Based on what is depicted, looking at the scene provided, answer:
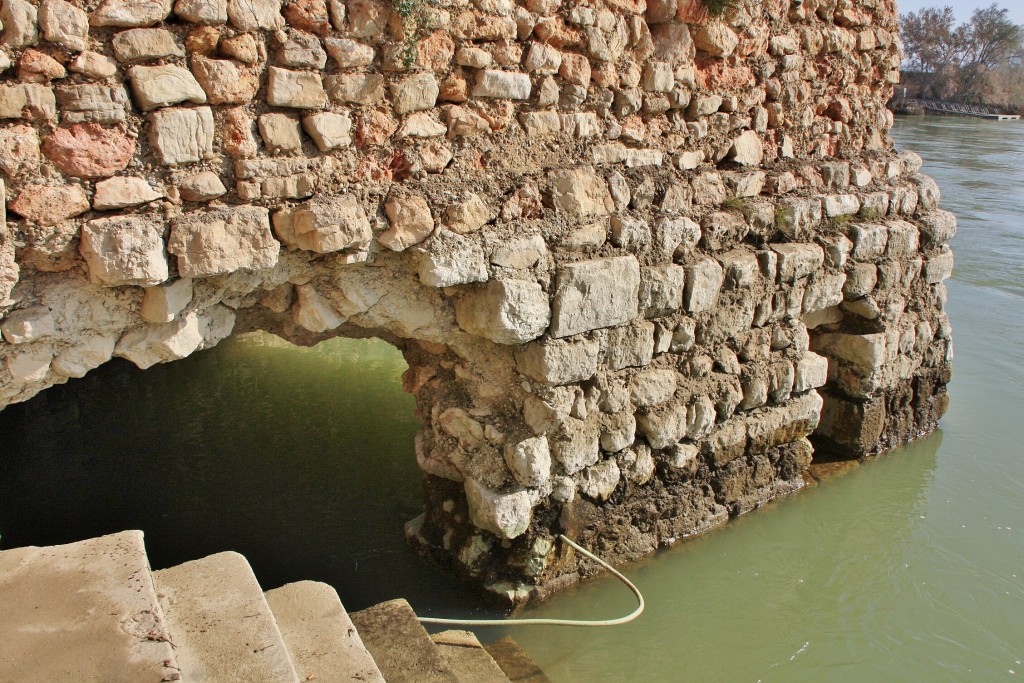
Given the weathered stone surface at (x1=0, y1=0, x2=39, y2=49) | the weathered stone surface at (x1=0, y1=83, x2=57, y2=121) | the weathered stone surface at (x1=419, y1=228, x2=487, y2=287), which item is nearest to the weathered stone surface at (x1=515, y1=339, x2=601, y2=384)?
the weathered stone surface at (x1=419, y1=228, x2=487, y2=287)

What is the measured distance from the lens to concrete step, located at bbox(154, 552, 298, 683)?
7.96 ft

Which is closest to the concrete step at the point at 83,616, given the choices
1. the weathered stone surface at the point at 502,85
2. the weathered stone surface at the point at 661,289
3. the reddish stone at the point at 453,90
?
the reddish stone at the point at 453,90

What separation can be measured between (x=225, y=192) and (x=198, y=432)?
8.77ft

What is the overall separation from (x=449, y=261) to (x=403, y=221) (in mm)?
228

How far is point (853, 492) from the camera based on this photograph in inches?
193

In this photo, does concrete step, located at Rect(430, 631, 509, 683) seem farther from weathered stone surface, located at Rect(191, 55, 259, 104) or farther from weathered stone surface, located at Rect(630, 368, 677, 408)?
weathered stone surface, located at Rect(191, 55, 259, 104)

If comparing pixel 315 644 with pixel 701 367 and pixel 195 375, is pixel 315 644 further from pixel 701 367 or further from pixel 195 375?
pixel 195 375

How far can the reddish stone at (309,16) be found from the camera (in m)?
2.91

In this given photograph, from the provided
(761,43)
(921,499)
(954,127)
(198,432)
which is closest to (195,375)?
(198,432)

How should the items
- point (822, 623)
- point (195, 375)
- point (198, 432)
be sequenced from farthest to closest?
1. point (195, 375)
2. point (198, 432)
3. point (822, 623)

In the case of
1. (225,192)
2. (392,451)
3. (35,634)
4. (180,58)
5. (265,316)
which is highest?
(180,58)

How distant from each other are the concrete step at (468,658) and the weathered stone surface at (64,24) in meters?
2.33

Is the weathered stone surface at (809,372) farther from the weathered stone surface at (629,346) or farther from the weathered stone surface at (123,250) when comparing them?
the weathered stone surface at (123,250)

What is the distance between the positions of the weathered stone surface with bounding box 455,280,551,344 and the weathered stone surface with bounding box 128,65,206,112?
125 cm
